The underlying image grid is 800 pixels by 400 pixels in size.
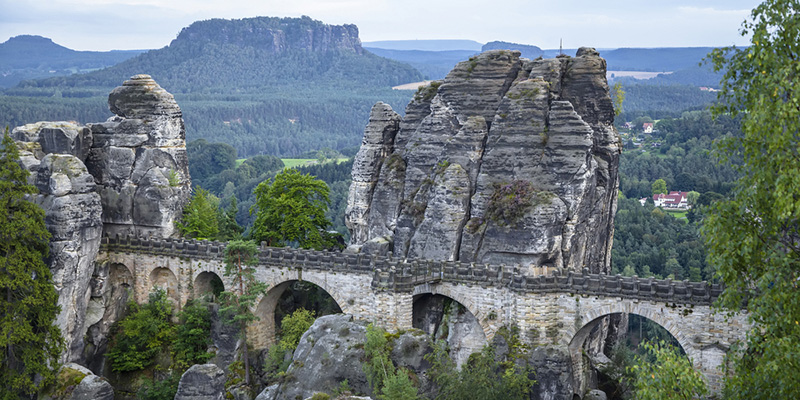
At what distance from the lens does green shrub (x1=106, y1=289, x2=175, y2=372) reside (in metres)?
Answer: 55.7

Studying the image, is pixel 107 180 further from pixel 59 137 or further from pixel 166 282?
pixel 166 282

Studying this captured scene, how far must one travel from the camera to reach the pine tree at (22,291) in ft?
161

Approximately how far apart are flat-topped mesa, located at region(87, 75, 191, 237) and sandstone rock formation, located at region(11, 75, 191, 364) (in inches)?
→ 2.6

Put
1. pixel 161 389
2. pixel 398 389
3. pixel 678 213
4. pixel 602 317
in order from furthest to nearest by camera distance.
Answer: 1. pixel 678 213
2. pixel 161 389
3. pixel 602 317
4. pixel 398 389

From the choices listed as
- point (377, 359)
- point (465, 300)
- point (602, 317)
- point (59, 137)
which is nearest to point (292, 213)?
point (59, 137)

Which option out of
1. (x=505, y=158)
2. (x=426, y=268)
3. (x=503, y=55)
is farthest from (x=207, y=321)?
(x=503, y=55)

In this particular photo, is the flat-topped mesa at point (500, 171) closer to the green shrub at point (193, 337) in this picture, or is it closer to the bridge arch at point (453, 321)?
the bridge arch at point (453, 321)

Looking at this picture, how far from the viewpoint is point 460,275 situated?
4853cm

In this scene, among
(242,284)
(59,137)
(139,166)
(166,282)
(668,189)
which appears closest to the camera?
(242,284)

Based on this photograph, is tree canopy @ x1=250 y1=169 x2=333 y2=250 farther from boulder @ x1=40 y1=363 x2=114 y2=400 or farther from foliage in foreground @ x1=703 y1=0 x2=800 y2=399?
foliage in foreground @ x1=703 y1=0 x2=800 y2=399

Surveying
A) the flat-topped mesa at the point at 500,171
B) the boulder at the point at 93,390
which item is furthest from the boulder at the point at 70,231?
the flat-topped mesa at the point at 500,171

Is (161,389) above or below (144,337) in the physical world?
below

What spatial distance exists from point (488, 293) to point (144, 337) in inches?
877

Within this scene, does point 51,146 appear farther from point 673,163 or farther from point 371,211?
point 673,163
